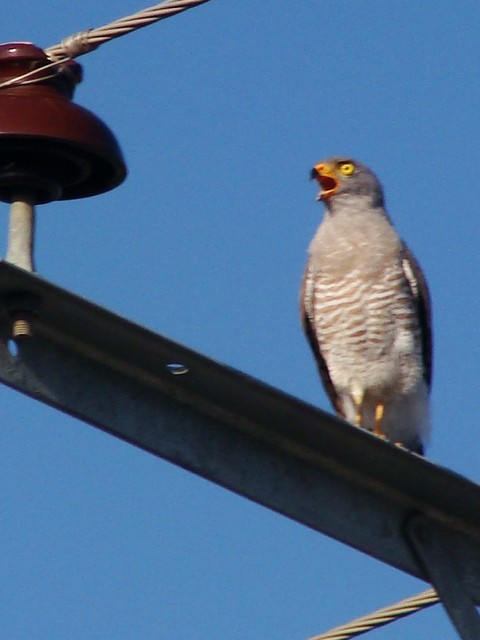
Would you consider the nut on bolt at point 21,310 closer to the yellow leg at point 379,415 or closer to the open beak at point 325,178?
the yellow leg at point 379,415

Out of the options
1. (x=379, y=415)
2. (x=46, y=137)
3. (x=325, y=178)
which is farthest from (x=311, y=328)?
(x=46, y=137)

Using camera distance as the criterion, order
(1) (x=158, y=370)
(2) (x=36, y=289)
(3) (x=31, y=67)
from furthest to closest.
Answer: (3) (x=31, y=67), (1) (x=158, y=370), (2) (x=36, y=289)

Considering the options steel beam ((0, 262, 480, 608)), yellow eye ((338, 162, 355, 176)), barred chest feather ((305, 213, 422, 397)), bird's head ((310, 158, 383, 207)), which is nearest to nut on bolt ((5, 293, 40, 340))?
steel beam ((0, 262, 480, 608))

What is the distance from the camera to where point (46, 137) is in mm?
3652

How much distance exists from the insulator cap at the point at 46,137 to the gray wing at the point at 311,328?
4119 mm

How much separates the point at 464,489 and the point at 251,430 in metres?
0.64

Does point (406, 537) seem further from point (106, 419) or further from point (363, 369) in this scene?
point (363, 369)

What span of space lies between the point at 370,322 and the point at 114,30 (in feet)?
12.3

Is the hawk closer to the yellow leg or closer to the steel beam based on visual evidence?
the yellow leg

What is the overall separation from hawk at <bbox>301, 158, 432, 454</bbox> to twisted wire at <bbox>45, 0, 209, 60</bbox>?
372 centimetres

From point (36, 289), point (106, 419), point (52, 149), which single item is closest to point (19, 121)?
point (52, 149)

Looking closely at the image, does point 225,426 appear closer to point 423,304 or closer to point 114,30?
point 114,30

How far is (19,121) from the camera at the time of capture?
3.63 meters

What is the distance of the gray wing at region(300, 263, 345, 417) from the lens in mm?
8005
